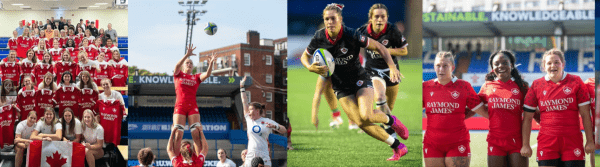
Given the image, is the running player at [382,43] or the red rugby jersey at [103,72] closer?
the running player at [382,43]

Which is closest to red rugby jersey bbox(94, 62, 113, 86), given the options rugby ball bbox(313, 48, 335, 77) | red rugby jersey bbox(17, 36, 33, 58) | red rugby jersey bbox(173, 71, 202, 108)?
red rugby jersey bbox(173, 71, 202, 108)

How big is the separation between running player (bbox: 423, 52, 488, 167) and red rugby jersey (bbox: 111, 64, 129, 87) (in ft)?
16.6

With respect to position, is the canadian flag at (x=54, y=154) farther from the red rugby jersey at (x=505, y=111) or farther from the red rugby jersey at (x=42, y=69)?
the red rugby jersey at (x=505, y=111)

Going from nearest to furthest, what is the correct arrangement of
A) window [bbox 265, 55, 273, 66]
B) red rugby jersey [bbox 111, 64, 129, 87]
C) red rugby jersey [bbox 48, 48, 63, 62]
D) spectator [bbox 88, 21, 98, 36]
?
1. window [bbox 265, 55, 273, 66]
2. red rugby jersey [bbox 111, 64, 129, 87]
3. red rugby jersey [bbox 48, 48, 63, 62]
4. spectator [bbox 88, 21, 98, 36]

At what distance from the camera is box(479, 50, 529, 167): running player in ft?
18.6

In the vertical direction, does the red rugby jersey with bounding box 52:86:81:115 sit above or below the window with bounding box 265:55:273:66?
below

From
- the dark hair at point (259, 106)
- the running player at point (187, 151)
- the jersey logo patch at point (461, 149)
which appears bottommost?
the running player at point (187, 151)

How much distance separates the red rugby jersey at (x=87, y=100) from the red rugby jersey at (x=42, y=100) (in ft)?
1.28

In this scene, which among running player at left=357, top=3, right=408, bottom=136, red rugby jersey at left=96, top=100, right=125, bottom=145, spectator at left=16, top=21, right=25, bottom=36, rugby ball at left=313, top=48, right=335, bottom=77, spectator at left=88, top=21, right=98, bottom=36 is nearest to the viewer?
rugby ball at left=313, top=48, right=335, bottom=77

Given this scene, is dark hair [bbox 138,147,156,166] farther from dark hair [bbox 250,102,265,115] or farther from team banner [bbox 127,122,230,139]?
dark hair [bbox 250,102,265,115]

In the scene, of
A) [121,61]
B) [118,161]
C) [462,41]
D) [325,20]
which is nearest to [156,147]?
[118,161]

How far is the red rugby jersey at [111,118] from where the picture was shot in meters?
7.16

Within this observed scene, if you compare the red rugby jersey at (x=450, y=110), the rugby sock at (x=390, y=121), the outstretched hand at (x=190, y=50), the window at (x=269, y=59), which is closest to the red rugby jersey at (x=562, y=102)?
the red rugby jersey at (x=450, y=110)

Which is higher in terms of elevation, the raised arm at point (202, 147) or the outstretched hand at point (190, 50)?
the outstretched hand at point (190, 50)
